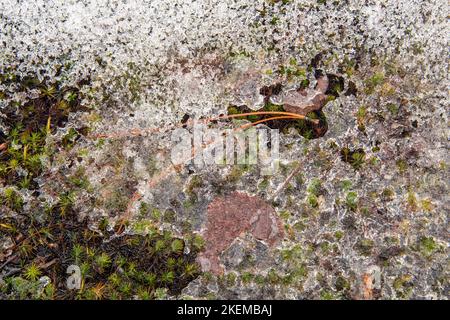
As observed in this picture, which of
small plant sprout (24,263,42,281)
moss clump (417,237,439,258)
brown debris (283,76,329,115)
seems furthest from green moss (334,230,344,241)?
small plant sprout (24,263,42,281)

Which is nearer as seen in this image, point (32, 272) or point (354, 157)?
point (32, 272)

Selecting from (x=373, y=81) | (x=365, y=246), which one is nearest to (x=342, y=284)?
(x=365, y=246)

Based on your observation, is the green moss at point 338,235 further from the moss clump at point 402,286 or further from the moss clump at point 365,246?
the moss clump at point 402,286

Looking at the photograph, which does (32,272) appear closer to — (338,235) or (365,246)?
(338,235)

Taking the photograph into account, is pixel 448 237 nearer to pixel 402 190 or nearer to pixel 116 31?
pixel 402 190

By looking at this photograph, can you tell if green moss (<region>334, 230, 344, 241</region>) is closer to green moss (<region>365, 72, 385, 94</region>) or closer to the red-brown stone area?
the red-brown stone area

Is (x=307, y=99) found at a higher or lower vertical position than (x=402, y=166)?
higher

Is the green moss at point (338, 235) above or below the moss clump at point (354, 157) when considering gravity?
below

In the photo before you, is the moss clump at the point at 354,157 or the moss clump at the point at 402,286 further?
the moss clump at the point at 354,157

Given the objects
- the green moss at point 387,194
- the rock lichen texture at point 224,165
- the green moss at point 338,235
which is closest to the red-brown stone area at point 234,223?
the rock lichen texture at point 224,165
